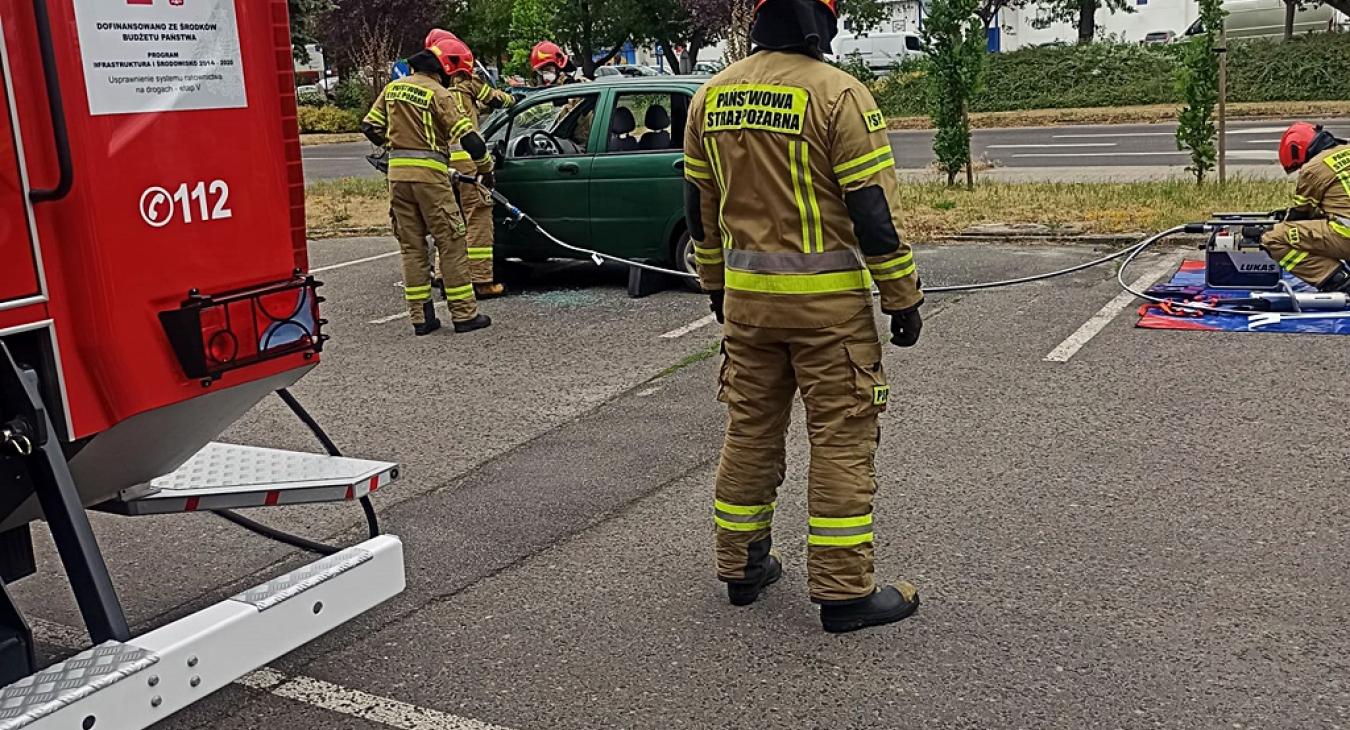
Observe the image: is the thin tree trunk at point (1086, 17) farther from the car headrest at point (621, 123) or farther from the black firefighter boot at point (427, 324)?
the black firefighter boot at point (427, 324)

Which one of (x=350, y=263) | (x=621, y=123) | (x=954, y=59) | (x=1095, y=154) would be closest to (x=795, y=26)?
(x=621, y=123)

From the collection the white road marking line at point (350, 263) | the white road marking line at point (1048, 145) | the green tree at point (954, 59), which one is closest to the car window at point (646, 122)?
the white road marking line at point (350, 263)

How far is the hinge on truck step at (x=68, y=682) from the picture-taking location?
2.57m

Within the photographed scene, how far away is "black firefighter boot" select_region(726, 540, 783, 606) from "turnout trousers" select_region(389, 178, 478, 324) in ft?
16.9

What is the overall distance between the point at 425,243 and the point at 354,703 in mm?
5930

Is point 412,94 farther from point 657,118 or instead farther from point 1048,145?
point 1048,145

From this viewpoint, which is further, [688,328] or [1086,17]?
[1086,17]

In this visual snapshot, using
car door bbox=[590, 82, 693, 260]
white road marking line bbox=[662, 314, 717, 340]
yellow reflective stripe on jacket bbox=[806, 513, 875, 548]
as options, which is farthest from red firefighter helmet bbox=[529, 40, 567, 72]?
yellow reflective stripe on jacket bbox=[806, 513, 875, 548]

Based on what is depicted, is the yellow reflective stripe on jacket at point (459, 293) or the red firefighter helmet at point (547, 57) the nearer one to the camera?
the yellow reflective stripe on jacket at point (459, 293)

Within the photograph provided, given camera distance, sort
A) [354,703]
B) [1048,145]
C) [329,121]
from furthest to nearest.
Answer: [329,121] < [1048,145] < [354,703]

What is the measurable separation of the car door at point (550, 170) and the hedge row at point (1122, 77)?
20667mm

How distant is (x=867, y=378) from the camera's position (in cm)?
416

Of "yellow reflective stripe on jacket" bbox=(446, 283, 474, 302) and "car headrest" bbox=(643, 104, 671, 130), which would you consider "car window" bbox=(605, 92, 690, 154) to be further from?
"yellow reflective stripe on jacket" bbox=(446, 283, 474, 302)

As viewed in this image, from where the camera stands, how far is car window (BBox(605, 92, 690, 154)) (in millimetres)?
9852
